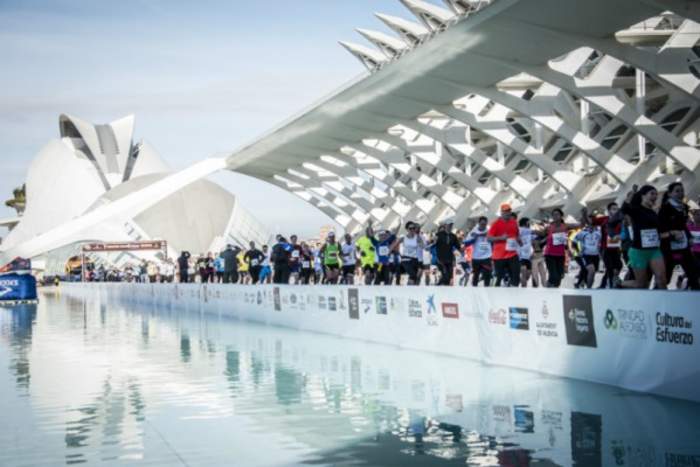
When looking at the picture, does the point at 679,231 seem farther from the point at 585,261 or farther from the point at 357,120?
the point at 357,120

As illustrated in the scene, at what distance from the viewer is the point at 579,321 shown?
10938 millimetres

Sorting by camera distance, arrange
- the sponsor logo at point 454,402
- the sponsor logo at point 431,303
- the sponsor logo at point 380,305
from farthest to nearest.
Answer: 1. the sponsor logo at point 380,305
2. the sponsor logo at point 431,303
3. the sponsor logo at point 454,402

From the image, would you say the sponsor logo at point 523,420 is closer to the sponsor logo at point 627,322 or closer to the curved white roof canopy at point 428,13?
the sponsor logo at point 627,322

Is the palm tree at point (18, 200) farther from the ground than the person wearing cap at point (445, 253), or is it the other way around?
the palm tree at point (18, 200)

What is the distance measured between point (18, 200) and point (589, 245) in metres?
144

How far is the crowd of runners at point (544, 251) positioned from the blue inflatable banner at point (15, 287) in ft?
56.7

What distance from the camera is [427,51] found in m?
29.4

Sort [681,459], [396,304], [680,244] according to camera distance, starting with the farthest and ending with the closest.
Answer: [396,304]
[680,244]
[681,459]

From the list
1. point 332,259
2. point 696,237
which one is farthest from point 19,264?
point 696,237

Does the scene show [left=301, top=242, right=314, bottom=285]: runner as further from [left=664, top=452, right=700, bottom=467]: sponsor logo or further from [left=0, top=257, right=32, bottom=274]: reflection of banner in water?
[left=0, top=257, right=32, bottom=274]: reflection of banner in water

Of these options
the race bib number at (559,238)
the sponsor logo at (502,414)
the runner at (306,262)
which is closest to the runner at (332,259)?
the runner at (306,262)

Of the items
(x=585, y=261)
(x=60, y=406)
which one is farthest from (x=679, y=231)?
(x=60, y=406)

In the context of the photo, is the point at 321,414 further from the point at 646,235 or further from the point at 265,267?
the point at 265,267

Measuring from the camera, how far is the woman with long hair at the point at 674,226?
12289 mm
